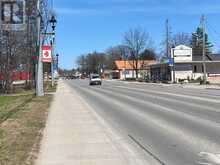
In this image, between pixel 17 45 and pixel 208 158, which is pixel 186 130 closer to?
pixel 208 158

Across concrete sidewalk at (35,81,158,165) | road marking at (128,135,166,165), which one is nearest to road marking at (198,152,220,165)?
road marking at (128,135,166,165)

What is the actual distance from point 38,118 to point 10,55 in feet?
94.2

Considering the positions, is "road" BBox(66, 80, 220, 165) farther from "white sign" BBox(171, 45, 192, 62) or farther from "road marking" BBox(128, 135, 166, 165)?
"white sign" BBox(171, 45, 192, 62)

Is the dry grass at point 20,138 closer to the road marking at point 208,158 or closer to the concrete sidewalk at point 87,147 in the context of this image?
the concrete sidewalk at point 87,147

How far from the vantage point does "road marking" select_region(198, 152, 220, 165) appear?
9793mm

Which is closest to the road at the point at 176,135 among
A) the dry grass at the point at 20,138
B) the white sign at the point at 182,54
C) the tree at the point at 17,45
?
the dry grass at the point at 20,138

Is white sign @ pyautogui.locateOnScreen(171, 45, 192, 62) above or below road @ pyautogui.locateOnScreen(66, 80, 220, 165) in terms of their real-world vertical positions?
above

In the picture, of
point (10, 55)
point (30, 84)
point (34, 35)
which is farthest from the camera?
point (30, 84)

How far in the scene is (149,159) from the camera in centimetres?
1039

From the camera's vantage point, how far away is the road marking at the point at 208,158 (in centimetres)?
979

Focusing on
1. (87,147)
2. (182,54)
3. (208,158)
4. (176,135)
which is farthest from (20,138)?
(182,54)

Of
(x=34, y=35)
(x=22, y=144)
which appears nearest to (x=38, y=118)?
(x=22, y=144)

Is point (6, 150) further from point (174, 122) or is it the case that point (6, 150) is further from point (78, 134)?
point (174, 122)

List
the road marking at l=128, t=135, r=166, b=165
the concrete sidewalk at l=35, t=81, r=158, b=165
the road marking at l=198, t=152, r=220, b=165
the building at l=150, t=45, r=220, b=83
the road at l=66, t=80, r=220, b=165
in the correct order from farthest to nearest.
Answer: the building at l=150, t=45, r=220, b=83 < the road at l=66, t=80, r=220, b=165 < the road marking at l=128, t=135, r=166, b=165 < the concrete sidewalk at l=35, t=81, r=158, b=165 < the road marking at l=198, t=152, r=220, b=165
